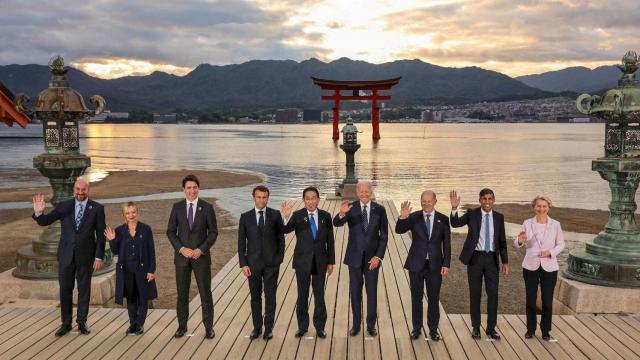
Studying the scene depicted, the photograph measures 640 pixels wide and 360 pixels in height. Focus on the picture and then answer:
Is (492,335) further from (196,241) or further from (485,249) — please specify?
(196,241)

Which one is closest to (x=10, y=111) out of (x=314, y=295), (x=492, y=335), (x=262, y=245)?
(x=262, y=245)

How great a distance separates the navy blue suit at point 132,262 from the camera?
643 centimetres

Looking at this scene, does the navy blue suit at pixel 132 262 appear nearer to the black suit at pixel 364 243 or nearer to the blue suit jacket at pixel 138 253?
the blue suit jacket at pixel 138 253

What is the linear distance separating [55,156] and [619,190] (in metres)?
8.60

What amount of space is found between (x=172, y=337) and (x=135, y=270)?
3.03 ft

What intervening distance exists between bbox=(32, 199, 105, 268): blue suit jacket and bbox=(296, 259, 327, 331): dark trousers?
8.15ft

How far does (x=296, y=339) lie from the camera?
6.40 meters

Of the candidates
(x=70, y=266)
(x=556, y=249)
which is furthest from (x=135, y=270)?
(x=556, y=249)

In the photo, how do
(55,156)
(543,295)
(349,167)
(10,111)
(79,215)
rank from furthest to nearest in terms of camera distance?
(349,167)
(10,111)
(55,156)
(79,215)
(543,295)

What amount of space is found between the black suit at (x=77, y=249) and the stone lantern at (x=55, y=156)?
1919mm

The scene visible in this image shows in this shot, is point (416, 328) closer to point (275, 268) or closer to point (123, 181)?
point (275, 268)

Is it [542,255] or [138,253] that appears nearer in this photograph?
[542,255]

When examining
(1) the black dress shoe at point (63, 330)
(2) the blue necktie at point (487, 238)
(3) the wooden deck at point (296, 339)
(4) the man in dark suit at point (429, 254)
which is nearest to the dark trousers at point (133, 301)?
(3) the wooden deck at point (296, 339)

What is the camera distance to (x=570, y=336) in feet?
21.5
